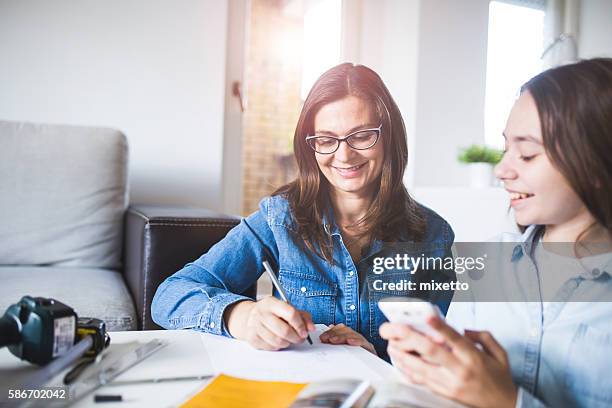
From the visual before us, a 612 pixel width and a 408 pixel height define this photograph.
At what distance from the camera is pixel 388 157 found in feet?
2.09

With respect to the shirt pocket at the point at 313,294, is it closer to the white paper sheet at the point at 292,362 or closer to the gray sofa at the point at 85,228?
the white paper sheet at the point at 292,362

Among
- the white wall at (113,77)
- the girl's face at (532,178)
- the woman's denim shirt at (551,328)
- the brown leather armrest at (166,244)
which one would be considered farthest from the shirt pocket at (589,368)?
the white wall at (113,77)

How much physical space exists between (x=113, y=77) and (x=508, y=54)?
122cm

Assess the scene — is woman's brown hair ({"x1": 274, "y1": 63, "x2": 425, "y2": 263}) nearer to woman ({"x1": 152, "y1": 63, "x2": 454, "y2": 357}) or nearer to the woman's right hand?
woman ({"x1": 152, "y1": 63, "x2": 454, "y2": 357})

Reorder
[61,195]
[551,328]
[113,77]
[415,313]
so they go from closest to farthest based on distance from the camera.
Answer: [415,313]
[551,328]
[61,195]
[113,77]

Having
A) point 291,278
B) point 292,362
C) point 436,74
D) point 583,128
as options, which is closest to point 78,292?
point 291,278

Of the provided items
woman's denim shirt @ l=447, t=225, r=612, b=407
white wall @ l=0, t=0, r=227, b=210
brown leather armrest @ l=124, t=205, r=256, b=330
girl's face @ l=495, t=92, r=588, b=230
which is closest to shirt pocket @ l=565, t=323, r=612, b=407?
woman's denim shirt @ l=447, t=225, r=612, b=407

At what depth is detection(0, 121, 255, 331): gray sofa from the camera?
38.0 inches

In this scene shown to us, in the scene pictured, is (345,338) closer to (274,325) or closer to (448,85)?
(274,325)

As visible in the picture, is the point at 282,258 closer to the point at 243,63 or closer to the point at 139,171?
the point at 243,63

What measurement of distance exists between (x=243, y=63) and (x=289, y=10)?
13 centimetres

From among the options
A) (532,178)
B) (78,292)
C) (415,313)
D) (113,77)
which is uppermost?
(113,77)

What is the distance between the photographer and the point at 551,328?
19.3 inches

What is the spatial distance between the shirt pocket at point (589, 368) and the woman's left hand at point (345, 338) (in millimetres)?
213
